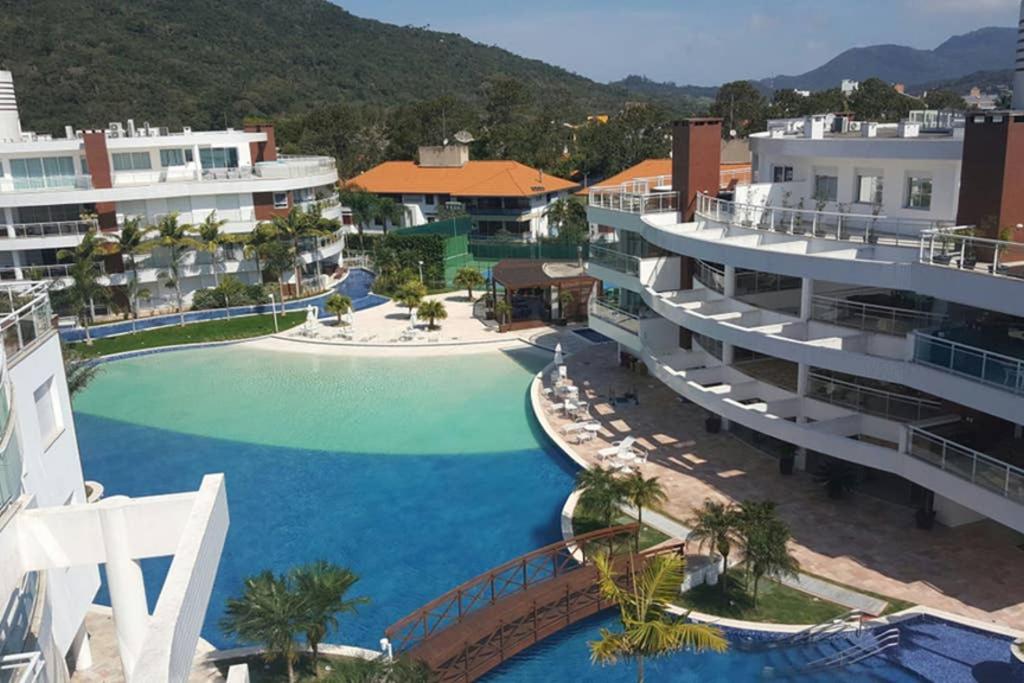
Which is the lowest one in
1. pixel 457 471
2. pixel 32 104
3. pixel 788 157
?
pixel 457 471

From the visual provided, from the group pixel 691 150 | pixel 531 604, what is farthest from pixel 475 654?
pixel 691 150

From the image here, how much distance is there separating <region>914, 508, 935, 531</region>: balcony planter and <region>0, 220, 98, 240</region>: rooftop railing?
39.7 meters

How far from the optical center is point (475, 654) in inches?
603

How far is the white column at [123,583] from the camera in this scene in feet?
35.9

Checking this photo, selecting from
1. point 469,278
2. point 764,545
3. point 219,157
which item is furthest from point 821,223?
point 219,157

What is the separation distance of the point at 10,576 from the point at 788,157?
2378 centimetres

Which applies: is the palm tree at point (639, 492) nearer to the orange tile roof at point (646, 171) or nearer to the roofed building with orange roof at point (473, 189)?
the roofed building with orange roof at point (473, 189)

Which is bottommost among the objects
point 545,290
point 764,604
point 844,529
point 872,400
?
point 764,604

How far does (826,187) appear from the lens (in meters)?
25.1

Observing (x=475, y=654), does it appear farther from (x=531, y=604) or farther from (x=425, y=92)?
(x=425, y=92)

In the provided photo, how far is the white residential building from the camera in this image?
28.0 ft

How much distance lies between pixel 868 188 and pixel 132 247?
34.3 metres

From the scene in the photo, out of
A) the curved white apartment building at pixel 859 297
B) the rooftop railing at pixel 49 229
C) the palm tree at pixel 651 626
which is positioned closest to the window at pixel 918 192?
the curved white apartment building at pixel 859 297

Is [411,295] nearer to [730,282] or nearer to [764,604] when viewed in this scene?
[730,282]
